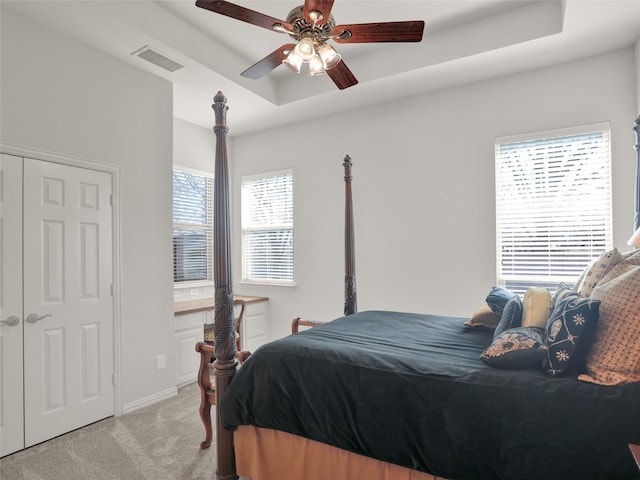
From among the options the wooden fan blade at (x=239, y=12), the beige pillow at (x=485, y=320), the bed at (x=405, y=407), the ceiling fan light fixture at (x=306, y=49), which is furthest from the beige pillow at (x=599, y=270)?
the wooden fan blade at (x=239, y=12)

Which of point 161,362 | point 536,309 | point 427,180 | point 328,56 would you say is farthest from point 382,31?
point 161,362

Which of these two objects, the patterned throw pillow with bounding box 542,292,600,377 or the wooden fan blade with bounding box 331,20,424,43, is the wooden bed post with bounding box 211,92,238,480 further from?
the patterned throw pillow with bounding box 542,292,600,377

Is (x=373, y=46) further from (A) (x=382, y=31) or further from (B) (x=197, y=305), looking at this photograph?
(B) (x=197, y=305)

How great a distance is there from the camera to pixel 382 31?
205 centimetres

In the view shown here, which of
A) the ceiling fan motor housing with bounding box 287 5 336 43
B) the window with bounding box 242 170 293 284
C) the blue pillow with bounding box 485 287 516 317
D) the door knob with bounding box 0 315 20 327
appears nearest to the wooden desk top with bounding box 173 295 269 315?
the window with bounding box 242 170 293 284

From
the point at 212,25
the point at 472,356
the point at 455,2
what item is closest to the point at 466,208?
the point at 455,2

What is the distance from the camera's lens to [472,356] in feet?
6.02

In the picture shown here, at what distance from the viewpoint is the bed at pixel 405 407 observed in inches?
53.5

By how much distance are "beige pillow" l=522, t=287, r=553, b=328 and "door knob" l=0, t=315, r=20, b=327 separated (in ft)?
10.3

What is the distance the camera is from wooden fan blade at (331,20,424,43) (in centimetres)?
200

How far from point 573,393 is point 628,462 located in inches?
9.6

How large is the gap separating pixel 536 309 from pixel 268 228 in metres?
3.69

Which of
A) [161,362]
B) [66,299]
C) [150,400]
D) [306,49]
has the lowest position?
[150,400]

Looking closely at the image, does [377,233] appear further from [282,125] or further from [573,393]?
[573,393]
